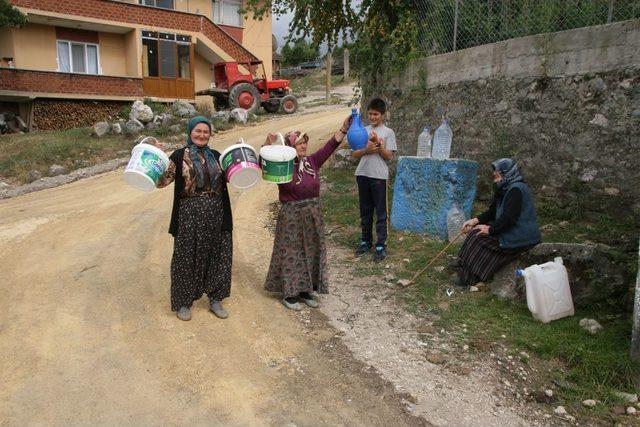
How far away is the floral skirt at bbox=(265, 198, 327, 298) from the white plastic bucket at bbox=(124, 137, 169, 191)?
1.13 meters

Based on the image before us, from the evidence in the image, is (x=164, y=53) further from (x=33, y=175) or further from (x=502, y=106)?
(x=502, y=106)

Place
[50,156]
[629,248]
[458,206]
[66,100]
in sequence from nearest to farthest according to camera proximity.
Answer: [629,248]
[458,206]
[50,156]
[66,100]

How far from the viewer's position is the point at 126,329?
152 inches

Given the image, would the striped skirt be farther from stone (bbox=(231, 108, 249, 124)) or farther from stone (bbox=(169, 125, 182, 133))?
stone (bbox=(231, 108, 249, 124))

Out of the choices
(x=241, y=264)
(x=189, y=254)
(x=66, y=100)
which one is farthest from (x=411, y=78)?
(x=66, y=100)

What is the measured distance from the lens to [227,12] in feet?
76.7

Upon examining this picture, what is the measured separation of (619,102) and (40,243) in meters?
6.75

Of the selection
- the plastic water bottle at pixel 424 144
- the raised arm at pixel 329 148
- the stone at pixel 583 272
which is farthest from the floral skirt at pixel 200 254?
the plastic water bottle at pixel 424 144

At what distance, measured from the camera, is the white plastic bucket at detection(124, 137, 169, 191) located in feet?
11.6

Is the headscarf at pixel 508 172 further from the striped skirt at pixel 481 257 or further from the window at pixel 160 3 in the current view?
the window at pixel 160 3

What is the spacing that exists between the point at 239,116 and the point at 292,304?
12.7 metres

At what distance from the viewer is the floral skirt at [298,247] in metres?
4.32

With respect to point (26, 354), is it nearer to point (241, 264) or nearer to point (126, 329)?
point (126, 329)

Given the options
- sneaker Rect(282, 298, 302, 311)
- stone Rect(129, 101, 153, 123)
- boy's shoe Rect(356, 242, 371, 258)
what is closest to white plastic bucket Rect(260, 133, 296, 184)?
sneaker Rect(282, 298, 302, 311)
